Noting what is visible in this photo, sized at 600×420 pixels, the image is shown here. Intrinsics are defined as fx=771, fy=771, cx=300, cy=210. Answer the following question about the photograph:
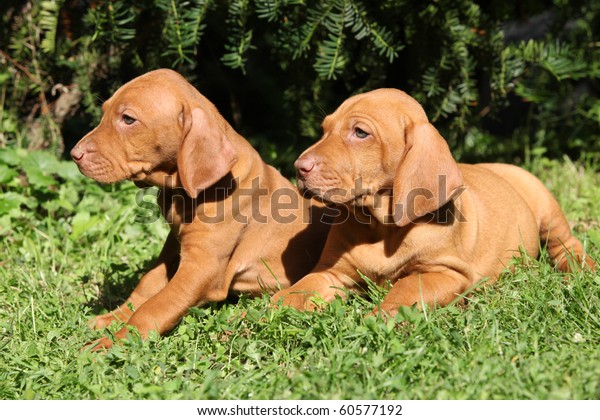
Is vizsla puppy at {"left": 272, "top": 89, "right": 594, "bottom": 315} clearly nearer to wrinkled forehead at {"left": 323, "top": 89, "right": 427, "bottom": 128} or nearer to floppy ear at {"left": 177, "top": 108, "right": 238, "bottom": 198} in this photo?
wrinkled forehead at {"left": 323, "top": 89, "right": 427, "bottom": 128}

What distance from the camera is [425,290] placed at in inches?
162

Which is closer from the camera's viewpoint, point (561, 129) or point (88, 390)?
point (88, 390)

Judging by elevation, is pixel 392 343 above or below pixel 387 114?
below

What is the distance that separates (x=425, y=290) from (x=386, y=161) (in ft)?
2.36

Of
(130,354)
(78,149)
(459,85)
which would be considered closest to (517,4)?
(459,85)

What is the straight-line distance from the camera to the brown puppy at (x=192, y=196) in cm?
415

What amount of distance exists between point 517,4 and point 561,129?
64.5 inches

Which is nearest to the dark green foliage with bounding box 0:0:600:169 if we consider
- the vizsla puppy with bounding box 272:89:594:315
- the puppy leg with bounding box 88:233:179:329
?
the puppy leg with bounding box 88:233:179:329

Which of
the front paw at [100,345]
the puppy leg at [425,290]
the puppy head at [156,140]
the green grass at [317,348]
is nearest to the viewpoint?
the green grass at [317,348]

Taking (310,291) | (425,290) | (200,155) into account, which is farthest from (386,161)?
(200,155)

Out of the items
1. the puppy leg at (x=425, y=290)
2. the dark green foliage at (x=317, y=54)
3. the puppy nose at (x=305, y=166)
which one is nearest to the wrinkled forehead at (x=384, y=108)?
the puppy nose at (x=305, y=166)

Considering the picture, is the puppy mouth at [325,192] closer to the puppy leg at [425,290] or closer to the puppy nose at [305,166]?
the puppy nose at [305,166]

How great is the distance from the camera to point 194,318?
4188 millimetres

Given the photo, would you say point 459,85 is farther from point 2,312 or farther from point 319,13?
point 2,312
